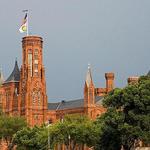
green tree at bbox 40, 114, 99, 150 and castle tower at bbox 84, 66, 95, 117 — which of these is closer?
green tree at bbox 40, 114, 99, 150

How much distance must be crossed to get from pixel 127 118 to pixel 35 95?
74.5 meters

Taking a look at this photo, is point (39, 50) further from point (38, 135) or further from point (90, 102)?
point (38, 135)

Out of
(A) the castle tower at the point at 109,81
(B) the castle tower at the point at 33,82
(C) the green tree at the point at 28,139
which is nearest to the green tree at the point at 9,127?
(C) the green tree at the point at 28,139

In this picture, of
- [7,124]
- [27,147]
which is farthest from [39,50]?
[27,147]

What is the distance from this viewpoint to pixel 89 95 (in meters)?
A: 161

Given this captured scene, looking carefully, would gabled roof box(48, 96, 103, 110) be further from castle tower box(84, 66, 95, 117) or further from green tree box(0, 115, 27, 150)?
green tree box(0, 115, 27, 150)

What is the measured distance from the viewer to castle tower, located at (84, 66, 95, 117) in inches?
6309

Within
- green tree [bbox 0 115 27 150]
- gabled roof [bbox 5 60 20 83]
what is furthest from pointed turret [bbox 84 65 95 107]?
green tree [bbox 0 115 27 150]

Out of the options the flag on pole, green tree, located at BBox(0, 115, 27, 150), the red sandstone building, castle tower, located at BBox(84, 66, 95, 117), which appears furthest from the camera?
the red sandstone building

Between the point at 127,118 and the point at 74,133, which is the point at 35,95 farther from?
the point at 127,118

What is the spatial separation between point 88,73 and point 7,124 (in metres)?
37.9

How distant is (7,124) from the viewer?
13162cm

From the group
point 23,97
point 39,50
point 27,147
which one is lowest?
point 27,147

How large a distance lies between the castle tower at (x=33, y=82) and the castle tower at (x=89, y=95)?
33.2ft
